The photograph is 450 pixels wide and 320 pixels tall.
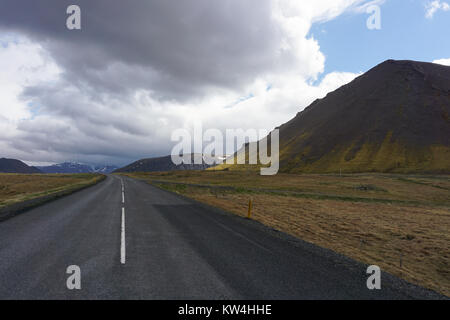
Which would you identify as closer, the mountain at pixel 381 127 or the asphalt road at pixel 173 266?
the asphalt road at pixel 173 266

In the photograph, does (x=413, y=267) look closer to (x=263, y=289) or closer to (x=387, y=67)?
(x=263, y=289)

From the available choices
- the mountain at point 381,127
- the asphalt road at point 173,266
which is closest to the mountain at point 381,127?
the mountain at point 381,127


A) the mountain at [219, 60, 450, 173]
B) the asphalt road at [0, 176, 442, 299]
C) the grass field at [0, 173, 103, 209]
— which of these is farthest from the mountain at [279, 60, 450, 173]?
the asphalt road at [0, 176, 442, 299]

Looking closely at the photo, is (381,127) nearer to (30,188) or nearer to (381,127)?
(381,127)

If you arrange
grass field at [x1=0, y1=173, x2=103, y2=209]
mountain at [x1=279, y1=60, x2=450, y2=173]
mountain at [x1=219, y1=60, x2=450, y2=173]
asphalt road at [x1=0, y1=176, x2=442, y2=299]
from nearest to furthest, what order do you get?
asphalt road at [x1=0, y1=176, x2=442, y2=299], grass field at [x1=0, y1=173, x2=103, y2=209], mountain at [x1=219, y1=60, x2=450, y2=173], mountain at [x1=279, y1=60, x2=450, y2=173]

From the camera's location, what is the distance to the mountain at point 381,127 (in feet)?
278

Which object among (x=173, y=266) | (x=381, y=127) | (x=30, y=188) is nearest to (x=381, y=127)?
(x=381, y=127)

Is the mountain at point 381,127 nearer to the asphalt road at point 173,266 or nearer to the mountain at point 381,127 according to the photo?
the mountain at point 381,127

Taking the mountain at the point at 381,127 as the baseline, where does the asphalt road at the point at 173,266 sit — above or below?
below

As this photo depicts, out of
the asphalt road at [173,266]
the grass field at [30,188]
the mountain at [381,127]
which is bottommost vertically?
the grass field at [30,188]

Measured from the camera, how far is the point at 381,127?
103438 mm

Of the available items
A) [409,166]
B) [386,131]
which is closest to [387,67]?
[386,131]

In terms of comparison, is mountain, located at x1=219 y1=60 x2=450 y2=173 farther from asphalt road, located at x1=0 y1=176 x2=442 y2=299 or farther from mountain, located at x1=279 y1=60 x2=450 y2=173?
asphalt road, located at x1=0 y1=176 x2=442 y2=299

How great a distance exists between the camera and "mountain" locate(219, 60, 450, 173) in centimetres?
8488
